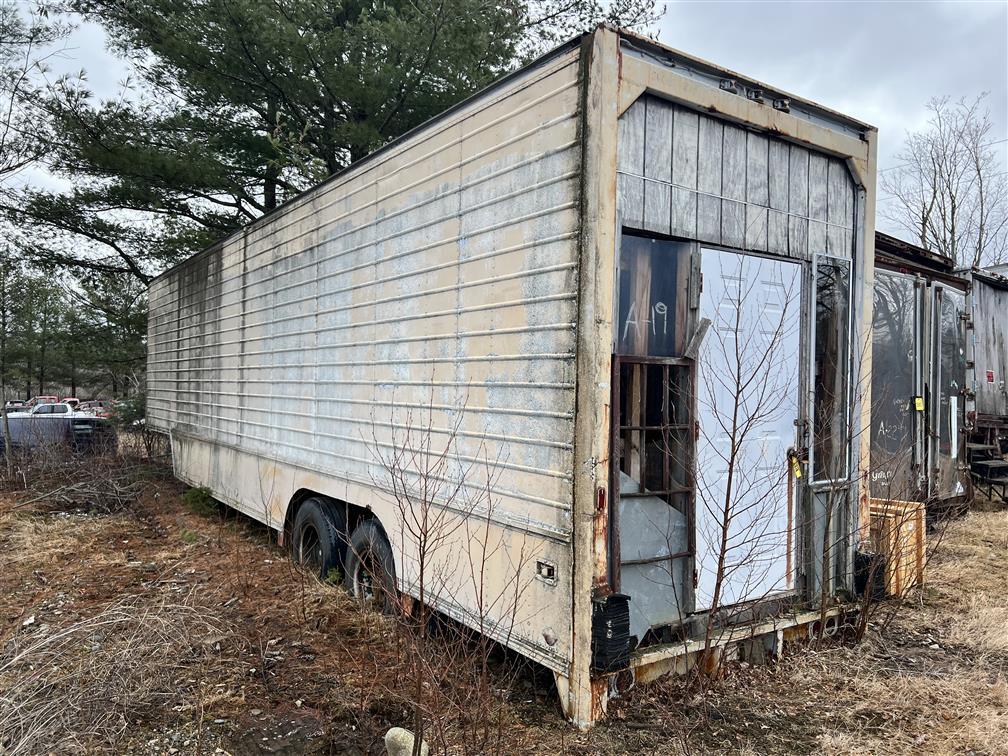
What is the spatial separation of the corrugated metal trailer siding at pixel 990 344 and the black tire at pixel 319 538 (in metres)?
7.79

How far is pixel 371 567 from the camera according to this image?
14.8 feet

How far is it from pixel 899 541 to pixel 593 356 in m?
2.95

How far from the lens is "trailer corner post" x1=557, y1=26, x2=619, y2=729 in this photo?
292cm

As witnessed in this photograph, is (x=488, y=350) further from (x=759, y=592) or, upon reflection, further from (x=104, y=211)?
(x=104, y=211)

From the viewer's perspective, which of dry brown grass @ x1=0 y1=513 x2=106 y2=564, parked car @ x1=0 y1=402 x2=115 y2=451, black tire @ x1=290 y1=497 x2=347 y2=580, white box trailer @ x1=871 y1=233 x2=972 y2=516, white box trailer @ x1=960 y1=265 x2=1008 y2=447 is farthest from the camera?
parked car @ x1=0 y1=402 x2=115 y2=451

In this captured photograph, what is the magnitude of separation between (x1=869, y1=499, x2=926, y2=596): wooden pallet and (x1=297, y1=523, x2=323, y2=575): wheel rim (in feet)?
12.6

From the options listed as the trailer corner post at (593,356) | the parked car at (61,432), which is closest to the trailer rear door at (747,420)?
the trailer corner post at (593,356)

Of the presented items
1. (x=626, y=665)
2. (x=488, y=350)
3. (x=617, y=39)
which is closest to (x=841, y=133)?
(x=617, y=39)

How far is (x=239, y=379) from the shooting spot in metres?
6.87

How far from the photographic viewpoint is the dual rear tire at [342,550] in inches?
172

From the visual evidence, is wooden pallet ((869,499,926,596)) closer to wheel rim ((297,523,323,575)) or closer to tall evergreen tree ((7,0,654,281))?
wheel rim ((297,523,323,575))

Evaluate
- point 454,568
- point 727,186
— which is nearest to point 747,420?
point 727,186

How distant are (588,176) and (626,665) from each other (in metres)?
2.08

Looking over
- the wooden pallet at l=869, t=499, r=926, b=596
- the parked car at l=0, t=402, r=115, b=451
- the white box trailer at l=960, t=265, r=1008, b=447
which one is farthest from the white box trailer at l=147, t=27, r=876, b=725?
the parked car at l=0, t=402, r=115, b=451
